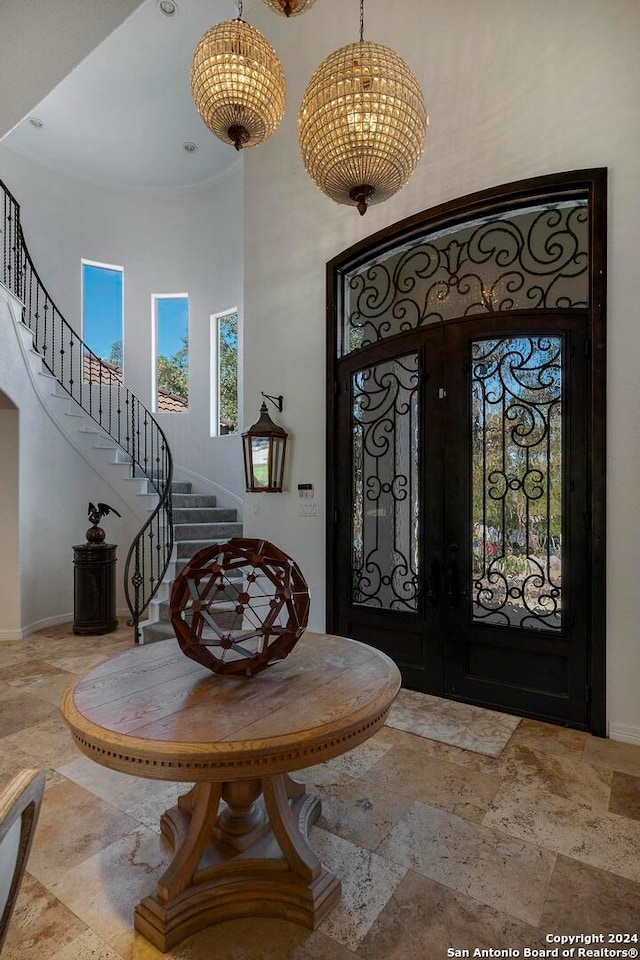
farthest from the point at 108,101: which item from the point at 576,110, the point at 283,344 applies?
the point at 576,110

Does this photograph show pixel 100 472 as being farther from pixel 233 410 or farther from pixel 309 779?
pixel 309 779

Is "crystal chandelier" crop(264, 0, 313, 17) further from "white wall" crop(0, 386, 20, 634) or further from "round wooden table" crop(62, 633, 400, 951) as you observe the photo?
"white wall" crop(0, 386, 20, 634)

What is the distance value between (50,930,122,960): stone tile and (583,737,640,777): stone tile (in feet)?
7.73

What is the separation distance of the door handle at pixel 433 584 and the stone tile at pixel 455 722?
664 millimetres

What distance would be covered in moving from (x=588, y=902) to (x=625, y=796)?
2.67 ft

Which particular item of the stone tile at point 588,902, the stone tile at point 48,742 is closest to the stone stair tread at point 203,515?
the stone tile at point 48,742

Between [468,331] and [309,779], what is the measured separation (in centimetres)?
285

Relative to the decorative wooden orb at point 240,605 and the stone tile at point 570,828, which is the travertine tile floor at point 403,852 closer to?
the stone tile at point 570,828

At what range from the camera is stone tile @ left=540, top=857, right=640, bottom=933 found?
166 centimetres

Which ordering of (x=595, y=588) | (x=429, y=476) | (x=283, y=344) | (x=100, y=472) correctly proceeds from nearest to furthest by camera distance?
(x=595, y=588), (x=429, y=476), (x=283, y=344), (x=100, y=472)

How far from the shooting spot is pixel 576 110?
3.06 meters

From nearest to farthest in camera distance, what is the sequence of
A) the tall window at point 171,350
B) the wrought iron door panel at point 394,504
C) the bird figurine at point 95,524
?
1. the wrought iron door panel at point 394,504
2. the bird figurine at point 95,524
3. the tall window at point 171,350

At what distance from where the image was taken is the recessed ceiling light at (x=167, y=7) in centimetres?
486

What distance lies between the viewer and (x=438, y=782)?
249 centimetres
